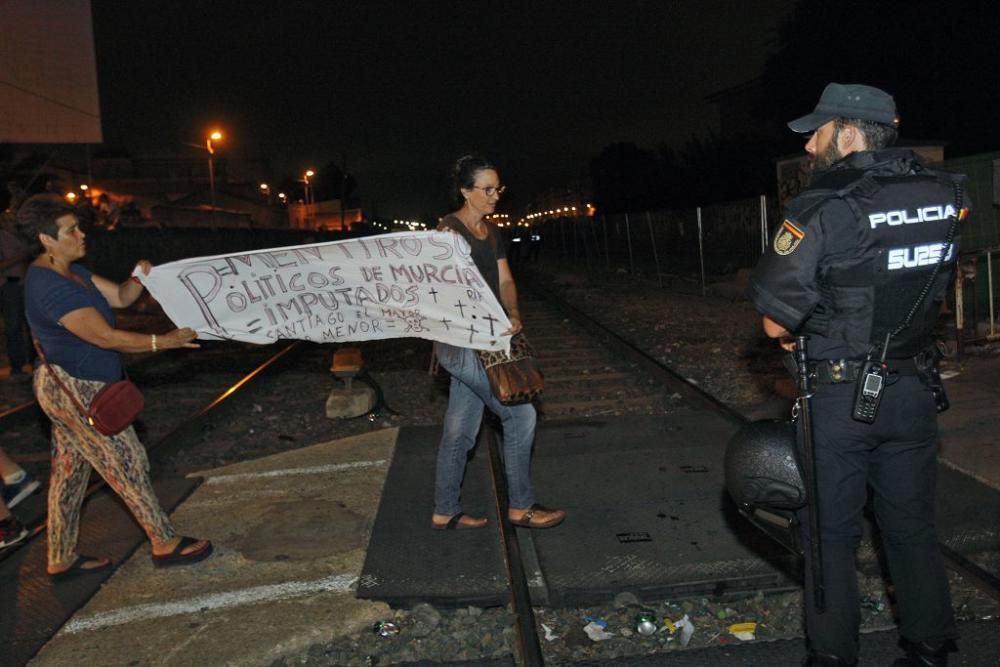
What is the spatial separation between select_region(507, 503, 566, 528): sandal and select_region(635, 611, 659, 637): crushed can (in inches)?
39.2

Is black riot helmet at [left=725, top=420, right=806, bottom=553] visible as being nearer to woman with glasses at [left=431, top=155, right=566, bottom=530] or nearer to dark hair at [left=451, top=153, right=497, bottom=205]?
woman with glasses at [left=431, top=155, right=566, bottom=530]

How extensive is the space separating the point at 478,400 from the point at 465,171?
1.22 m

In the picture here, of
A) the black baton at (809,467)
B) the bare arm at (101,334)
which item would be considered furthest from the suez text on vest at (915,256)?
the bare arm at (101,334)

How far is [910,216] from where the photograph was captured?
2961 millimetres

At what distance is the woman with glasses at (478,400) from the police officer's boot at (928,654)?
213cm

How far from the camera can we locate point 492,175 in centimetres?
476

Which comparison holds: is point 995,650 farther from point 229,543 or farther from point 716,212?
point 716,212

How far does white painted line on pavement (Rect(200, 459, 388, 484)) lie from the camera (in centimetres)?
660

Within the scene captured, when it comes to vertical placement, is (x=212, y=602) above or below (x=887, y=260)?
below

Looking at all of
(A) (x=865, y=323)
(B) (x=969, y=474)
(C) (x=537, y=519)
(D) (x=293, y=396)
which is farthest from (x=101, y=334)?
(D) (x=293, y=396)

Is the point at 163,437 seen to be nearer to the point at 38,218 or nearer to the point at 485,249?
the point at 38,218

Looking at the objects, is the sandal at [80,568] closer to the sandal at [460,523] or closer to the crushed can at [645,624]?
the sandal at [460,523]

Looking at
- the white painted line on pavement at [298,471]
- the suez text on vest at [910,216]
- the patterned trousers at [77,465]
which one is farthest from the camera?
the white painted line on pavement at [298,471]

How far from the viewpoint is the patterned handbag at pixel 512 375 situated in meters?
4.65
